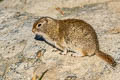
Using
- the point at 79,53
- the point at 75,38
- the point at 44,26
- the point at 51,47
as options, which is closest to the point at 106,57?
the point at 79,53

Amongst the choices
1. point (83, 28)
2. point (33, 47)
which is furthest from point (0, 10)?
point (83, 28)

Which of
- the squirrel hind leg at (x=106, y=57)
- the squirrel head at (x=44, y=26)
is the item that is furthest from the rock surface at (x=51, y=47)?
the squirrel head at (x=44, y=26)

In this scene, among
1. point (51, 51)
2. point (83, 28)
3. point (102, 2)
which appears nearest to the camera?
point (83, 28)

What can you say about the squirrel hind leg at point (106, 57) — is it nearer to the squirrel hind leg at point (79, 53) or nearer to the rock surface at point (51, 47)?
the rock surface at point (51, 47)

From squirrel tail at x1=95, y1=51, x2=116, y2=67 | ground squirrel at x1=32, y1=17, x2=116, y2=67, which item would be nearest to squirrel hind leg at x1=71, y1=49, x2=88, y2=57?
ground squirrel at x1=32, y1=17, x2=116, y2=67

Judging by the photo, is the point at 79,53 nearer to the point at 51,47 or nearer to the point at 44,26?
the point at 51,47

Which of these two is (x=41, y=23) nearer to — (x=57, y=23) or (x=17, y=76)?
(x=57, y=23)
